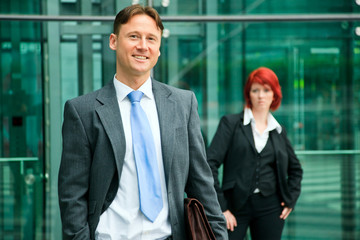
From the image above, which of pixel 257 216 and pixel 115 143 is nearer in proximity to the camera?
pixel 115 143

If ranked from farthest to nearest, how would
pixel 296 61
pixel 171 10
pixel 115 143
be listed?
pixel 296 61
pixel 171 10
pixel 115 143

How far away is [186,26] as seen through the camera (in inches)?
215

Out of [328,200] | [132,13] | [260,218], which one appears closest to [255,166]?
[260,218]

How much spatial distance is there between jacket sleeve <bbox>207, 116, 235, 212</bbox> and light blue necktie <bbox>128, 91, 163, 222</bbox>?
1.77 meters

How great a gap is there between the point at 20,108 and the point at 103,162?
142 inches

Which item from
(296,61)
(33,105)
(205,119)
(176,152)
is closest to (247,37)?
(296,61)

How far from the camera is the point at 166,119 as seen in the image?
2174 millimetres

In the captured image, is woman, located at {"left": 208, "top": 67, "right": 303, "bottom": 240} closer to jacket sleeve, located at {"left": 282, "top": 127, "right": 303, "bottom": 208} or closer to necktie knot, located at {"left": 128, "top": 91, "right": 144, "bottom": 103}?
Result: jacket sleeve, located at {"left": 282, "top": 127, "right": 303, "bottom": 208}

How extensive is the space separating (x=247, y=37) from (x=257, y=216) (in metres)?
2.38

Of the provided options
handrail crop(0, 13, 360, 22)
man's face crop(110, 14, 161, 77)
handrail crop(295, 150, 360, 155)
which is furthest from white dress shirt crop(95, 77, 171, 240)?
handrail crop(295, 150, 360, 155)

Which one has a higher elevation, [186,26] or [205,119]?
[186,26]

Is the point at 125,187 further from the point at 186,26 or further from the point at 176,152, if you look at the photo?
the point at 186,26

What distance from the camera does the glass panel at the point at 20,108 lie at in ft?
17.6

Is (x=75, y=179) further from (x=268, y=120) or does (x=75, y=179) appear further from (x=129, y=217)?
(x=268, y=120)
